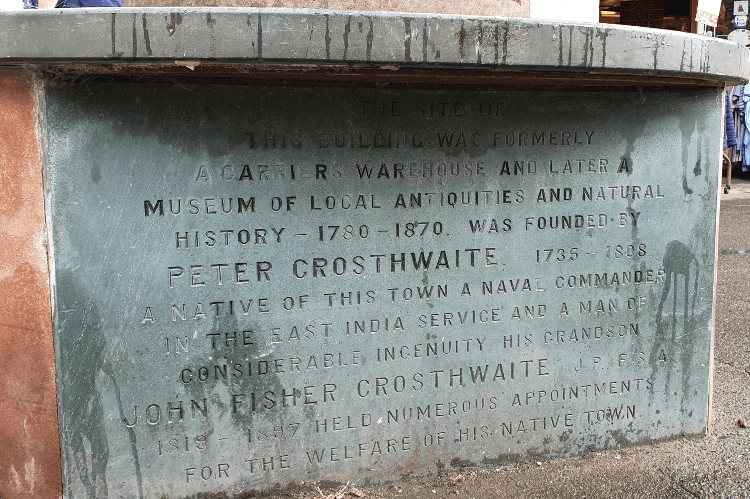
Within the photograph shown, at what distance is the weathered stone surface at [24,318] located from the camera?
2.10 meters

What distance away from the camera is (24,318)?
7.20 feet

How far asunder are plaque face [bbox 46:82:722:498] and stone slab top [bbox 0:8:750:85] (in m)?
0.30

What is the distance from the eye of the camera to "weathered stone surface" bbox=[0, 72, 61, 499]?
2096 millimetres

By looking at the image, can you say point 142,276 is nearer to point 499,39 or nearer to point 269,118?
point 269,118

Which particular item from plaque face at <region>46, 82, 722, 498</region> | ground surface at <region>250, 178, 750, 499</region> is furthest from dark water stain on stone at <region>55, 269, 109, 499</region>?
ground surface at <region>250, 178, 750, 499</region>

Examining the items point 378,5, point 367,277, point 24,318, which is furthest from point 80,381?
point 378,5

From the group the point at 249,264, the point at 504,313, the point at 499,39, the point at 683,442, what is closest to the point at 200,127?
the point at 249,264

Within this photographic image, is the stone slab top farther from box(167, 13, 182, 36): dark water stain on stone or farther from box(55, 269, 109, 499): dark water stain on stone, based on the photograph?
box(55, 269, 109, 499): dark water stain on stone

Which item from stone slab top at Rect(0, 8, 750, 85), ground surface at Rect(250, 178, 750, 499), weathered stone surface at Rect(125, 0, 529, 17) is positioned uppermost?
weathered stone surface at Rect(125, 0, 529, 17)

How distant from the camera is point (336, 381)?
2467 millimetres

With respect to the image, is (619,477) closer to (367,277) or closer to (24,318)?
(367,277)

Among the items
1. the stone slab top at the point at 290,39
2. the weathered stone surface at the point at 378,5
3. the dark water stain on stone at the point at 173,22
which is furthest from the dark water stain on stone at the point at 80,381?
the weathered stone surface at the point at 378,5

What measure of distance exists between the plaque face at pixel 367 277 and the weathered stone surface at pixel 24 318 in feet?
0.18

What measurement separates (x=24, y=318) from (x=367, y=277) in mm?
1116
